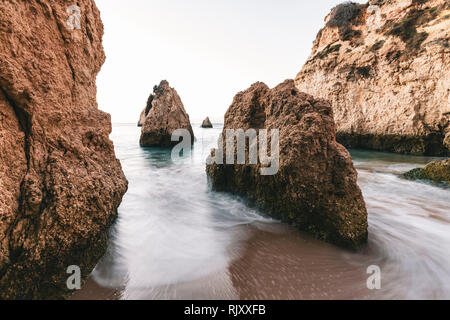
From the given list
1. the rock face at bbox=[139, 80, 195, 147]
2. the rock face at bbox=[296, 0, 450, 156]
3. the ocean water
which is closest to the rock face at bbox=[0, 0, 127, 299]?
the ocean water

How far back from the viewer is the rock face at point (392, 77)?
10.6 meters

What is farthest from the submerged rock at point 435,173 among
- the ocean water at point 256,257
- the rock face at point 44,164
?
the rock face at point 44,164

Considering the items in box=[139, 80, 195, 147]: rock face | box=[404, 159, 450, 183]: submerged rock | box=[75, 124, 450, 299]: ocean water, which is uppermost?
box=[139, 80, 195, 147]: rock face

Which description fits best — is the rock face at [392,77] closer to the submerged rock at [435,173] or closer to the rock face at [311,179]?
the submerged rock at [435,173]

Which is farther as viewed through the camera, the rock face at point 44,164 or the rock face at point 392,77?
the rock face at point 392,77

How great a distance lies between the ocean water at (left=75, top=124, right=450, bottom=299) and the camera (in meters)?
1.94

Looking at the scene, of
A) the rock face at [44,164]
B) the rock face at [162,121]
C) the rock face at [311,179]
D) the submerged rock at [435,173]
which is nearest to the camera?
the rock face at [44,164]

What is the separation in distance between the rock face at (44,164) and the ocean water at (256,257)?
43 centimetres

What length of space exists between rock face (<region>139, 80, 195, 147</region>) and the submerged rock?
13.6 meters

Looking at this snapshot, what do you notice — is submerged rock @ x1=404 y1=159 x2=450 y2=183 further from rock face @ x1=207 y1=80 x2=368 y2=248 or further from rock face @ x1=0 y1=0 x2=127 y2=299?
rock face @ x1=0 y1=0 x2=127 y2=299

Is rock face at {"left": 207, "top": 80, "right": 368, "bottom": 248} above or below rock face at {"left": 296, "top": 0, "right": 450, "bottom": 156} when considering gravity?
below

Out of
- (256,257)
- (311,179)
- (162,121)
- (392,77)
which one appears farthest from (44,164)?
(392,77)

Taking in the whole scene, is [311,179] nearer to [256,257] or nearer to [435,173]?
[256,257]
